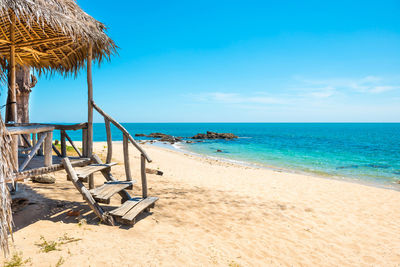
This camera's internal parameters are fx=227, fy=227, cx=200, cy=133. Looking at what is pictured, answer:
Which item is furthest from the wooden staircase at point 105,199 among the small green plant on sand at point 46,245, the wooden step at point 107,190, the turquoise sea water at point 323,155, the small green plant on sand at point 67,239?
the turquoise sea water at point 323,155

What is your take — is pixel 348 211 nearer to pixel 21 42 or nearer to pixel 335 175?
pixel 335 175

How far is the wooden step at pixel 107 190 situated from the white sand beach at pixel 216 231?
0.56 metres

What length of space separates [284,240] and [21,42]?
8.85 metres

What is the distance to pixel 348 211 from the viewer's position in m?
7.46

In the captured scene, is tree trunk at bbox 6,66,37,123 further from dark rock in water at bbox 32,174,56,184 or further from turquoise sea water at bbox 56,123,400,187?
turquoise sea water at bbox 56,123,400,187

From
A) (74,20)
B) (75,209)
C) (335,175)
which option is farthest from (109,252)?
(335,175)

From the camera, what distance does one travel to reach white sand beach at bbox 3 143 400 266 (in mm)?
3977

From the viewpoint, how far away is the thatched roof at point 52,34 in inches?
183

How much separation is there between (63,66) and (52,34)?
5.60ft

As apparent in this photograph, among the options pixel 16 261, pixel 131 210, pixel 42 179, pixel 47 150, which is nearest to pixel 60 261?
pixel 16 261

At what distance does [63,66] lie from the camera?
7.95m

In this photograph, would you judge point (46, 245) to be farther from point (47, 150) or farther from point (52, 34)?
point (52, 34)

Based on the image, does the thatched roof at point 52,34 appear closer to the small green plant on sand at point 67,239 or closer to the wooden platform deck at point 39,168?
the wooden platform deck at point 39,168

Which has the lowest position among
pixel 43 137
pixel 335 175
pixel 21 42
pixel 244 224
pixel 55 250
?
pixel 335 175
